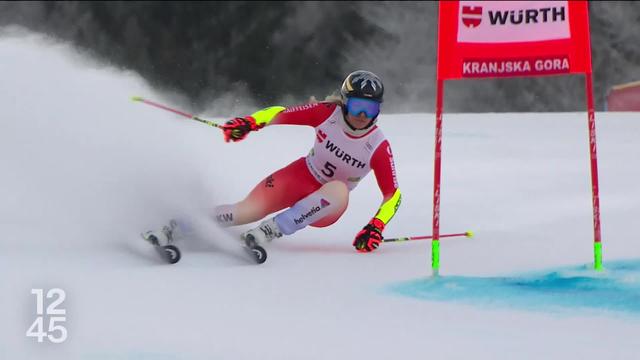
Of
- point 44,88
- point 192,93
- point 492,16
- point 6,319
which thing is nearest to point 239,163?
point 44,88

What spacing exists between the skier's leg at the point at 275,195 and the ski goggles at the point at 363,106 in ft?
1.75

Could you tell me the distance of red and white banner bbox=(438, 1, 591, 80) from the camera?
455 centimetres

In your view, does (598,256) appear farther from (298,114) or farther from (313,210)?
(298,114)

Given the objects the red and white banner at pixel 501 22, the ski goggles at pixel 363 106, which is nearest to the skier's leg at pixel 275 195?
the ski goggles at pixel 363 106

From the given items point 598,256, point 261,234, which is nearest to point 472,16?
point 598,256

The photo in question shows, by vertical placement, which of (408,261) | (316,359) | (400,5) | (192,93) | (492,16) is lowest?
(316,359)

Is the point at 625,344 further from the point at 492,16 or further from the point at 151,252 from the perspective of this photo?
the point at 151,252

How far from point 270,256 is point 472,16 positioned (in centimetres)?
154

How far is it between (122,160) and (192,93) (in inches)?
712

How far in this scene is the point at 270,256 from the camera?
5.23 metres

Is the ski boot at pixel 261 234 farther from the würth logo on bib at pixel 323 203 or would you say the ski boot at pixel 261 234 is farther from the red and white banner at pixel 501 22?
the red and white banner at pixel 501 22

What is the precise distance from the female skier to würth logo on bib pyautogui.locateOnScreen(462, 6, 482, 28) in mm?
731

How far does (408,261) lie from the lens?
17.0 feet

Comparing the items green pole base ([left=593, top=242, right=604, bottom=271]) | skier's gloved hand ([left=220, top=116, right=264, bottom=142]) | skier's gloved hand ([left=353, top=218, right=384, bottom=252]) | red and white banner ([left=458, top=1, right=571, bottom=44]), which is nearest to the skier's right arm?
skier's gloved hand ([left=220, top=116, right=264, bottom=142])
